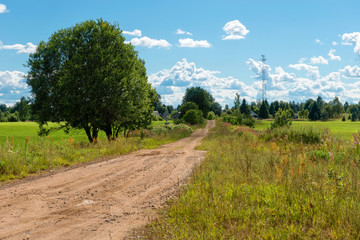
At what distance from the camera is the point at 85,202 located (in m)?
6.16

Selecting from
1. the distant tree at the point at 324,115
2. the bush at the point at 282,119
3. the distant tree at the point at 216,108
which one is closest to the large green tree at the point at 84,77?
the bush at the point at 282,119

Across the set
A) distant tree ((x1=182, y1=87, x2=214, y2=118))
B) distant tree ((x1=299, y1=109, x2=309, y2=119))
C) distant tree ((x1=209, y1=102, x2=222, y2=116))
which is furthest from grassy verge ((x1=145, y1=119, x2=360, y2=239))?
distant tree ((x1=209, y1=102, x2=222, y2=116))

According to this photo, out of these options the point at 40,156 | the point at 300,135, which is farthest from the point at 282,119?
the point at 40,156

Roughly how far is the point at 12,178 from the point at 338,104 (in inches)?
6209

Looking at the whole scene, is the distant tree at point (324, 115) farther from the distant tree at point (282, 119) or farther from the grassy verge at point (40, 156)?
the grassy verge at point (40, 156)

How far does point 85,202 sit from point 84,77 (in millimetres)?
16645

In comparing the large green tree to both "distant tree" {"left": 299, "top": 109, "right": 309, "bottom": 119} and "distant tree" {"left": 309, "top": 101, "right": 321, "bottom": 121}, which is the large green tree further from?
"distant tree" {"left": 299, "top": 109, "right": 309, "bottom": 119}

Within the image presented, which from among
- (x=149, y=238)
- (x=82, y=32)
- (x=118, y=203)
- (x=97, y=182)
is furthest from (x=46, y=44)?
(x=149, y=238)

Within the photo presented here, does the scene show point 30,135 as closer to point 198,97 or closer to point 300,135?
point 300,135

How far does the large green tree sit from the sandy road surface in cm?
1255

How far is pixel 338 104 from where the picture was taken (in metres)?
140

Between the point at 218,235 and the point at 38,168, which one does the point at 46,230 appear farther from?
the point at 38,168

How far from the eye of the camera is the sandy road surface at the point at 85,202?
4.69 m

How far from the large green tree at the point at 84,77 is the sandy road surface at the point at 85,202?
12552 millimetres
